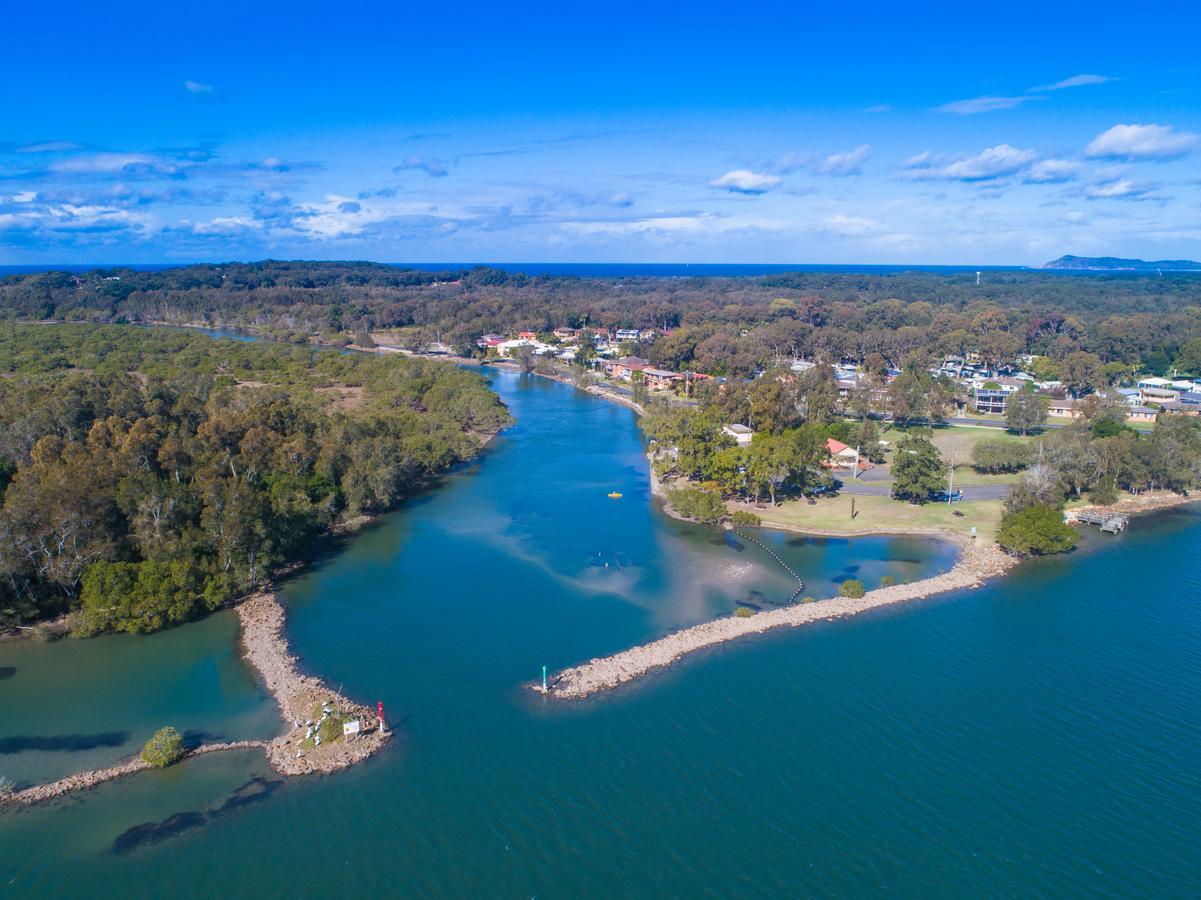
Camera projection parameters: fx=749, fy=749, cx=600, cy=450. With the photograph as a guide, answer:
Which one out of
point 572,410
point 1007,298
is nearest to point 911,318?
point 1007,298

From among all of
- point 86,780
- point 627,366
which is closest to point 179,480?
point 86,780

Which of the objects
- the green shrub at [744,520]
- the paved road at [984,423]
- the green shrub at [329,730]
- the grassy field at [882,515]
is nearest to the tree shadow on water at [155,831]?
the green shrub at [329,730]

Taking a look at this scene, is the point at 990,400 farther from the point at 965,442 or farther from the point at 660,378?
the point at 660,378

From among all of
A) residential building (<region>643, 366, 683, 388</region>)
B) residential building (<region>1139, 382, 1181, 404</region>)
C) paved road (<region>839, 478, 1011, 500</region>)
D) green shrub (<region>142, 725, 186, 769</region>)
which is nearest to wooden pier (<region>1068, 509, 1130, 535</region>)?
paved road (<region>839, 478, 1011, 500</region>)

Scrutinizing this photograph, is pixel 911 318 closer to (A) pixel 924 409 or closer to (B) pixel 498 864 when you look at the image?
(A) pixel 924 409

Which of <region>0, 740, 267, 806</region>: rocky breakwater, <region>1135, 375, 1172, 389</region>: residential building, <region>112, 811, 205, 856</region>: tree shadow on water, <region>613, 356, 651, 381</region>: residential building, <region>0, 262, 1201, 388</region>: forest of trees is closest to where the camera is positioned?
<region>112, 811, 205, 856</region>: tree shadow on water

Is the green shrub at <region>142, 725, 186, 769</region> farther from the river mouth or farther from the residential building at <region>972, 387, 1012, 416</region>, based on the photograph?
the residential building at <region>972, 387, 1012, 416</region>

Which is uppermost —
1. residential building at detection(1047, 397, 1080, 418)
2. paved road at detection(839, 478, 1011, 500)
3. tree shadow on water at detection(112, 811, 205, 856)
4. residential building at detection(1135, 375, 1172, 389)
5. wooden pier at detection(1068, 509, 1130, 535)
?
residential building at detection(1135, 375, 1172, 389)
